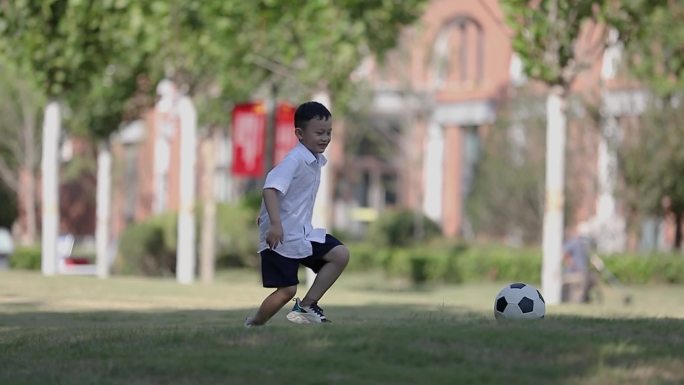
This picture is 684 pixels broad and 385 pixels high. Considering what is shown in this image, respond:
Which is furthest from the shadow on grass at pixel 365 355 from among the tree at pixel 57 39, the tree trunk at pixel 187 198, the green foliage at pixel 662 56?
the green foliage at pixel 662 56

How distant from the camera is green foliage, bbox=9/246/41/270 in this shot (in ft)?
157

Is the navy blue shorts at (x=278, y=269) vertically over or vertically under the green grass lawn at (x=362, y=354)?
over

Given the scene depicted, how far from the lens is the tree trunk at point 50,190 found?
2889 centimetres

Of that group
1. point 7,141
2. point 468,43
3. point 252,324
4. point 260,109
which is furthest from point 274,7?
point 7,141

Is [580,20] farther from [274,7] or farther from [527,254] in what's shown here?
[527,254]

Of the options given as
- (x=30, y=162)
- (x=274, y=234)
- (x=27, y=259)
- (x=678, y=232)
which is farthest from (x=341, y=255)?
(x=30, y=162)

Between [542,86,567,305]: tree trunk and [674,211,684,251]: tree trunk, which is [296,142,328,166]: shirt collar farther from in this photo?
[674,211,684,251]: tree trunk

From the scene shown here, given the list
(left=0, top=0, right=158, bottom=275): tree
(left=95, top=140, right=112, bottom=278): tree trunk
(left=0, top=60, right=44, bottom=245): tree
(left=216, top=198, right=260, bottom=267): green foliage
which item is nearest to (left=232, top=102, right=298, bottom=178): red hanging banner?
(left=0, top=0, right=158, bottom=275): tree

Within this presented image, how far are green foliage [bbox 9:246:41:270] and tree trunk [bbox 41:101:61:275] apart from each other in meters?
18.5

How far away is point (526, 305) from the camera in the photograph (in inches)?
484

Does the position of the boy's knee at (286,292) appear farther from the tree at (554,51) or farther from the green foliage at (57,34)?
the green foliage at (57,34)

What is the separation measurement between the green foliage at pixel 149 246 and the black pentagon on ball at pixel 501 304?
30086mm

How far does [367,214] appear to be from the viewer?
2425 inches

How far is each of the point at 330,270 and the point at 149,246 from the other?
102 feet
